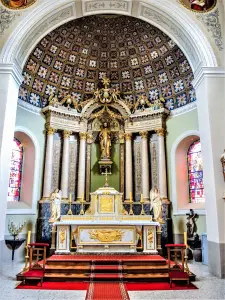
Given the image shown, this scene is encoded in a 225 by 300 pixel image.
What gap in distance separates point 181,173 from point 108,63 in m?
5.71

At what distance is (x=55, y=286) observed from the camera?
5770mm

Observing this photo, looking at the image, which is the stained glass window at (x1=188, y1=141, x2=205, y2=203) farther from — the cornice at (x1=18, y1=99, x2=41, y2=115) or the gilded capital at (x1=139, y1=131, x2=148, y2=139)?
the cornice at (x1=18, y1=99, x2=41, y2=115)

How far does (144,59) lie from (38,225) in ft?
26.0

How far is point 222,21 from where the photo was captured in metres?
8.14

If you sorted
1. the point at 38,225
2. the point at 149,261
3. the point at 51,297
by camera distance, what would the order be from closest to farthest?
the point at 51,297 < the point at 149,261 < the point at 38,225

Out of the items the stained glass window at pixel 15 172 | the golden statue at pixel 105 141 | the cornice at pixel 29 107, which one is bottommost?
the stained glass window at pixel 15 172

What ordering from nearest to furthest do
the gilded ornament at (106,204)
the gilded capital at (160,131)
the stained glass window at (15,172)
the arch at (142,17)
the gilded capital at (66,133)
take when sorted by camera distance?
the arch at (142,17)
the gilded ornament at (106,204)
the stained glass window at (15,172)
the gilded capital at (160,131)
the gilded capital at (66,133)

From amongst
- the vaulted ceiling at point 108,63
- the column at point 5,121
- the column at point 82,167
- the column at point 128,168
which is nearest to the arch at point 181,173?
the vaulted ceiling at point 108,63

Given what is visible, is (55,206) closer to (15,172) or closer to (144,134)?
(15,172)

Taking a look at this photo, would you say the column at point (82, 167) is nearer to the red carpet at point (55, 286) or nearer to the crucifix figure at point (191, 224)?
the crucifix figure at point (191, 224)

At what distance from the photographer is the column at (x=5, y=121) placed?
23.0 feet

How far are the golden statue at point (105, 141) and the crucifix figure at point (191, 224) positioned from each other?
402 centimetres

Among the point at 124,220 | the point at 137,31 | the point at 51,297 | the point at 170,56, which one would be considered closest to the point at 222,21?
the point at 170,56

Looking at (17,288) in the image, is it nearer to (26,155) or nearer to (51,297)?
(51,297)
